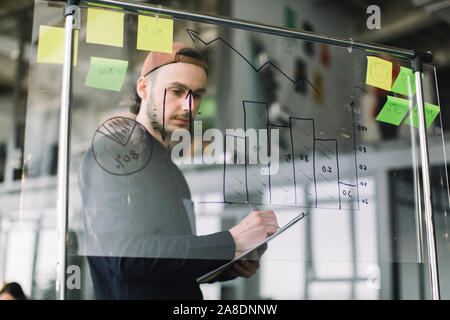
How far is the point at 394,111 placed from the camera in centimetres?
167

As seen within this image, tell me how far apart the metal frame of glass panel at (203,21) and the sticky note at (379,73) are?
0.13 ft

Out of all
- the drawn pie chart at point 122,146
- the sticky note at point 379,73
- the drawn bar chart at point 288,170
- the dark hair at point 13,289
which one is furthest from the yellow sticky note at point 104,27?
the dark hair at point 13,289

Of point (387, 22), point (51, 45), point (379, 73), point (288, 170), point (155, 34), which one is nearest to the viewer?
point (51, 45)

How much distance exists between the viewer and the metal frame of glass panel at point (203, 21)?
1.11 m

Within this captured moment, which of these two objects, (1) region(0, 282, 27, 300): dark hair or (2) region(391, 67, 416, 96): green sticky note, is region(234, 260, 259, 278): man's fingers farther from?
(1) region(0, 282, 27, 300): dark hair

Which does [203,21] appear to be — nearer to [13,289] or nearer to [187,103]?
[187,103]

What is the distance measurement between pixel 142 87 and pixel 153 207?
0.35 metres

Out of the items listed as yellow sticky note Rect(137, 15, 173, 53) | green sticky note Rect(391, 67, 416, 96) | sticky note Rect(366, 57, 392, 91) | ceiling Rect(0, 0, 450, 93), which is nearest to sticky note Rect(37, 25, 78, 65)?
yellow sticky note Rect(137, 15, 173, 53)

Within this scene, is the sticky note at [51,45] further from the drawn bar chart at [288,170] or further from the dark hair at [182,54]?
the drawn bar chart at [288,170]

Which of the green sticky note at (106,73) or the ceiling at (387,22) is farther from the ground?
the ceiling at (387,22)

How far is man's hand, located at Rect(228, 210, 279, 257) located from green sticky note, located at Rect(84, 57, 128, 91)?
1.74ft

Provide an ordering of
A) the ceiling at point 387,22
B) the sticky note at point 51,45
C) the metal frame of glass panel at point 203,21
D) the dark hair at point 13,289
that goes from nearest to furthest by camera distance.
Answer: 1. the metal frame of glass panel at point 203,21
2. the sticky note at point 51,45
3. the dark hair at point 13,289
4. the ceiling at point 387,22

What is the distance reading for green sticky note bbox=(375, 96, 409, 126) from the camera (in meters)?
1.66

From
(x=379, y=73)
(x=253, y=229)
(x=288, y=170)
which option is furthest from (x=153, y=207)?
(x=379, y=73)
